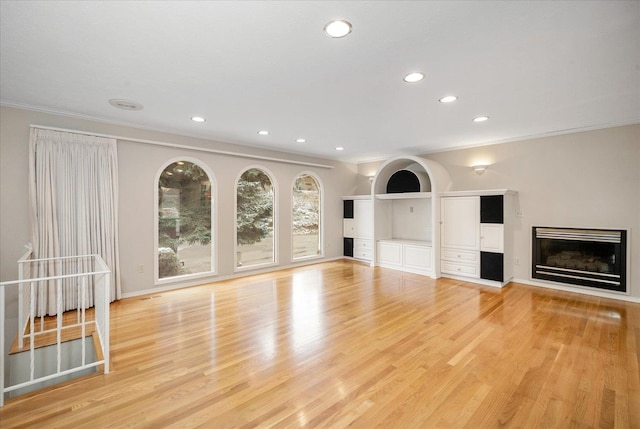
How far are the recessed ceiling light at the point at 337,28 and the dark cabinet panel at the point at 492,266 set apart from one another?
4.66 m

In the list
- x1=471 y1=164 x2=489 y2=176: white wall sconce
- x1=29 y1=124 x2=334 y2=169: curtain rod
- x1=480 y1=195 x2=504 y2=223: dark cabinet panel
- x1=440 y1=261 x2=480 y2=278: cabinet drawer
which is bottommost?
x1=440 y1=261 x2=480 y2=278: cabinet drawer

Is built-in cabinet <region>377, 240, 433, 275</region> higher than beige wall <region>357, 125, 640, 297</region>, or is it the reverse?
beige wall <region>357, 125, 640, 297</region>

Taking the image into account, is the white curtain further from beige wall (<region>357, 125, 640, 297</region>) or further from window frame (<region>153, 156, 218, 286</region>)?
beige wall (<region>357, 125, 640, 297</region>)

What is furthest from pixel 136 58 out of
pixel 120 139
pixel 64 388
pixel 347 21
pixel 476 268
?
pixel 476 268

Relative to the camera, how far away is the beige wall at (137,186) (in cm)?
362

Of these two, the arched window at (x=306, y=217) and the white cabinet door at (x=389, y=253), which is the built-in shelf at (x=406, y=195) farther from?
the arched window at (x=306, y=217)

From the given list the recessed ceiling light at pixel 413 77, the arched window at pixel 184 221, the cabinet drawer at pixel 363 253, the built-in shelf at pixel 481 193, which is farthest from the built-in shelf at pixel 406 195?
the arched window at pixel 184 221

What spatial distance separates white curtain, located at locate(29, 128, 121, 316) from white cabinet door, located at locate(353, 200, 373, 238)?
5265mm

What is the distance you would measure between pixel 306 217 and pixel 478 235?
384 centimetres

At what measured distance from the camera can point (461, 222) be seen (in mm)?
5559

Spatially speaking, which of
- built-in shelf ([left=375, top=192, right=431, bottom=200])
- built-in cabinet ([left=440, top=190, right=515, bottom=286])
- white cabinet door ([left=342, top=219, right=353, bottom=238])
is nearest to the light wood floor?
built-in cabinet ([left=440, top=190, right=515, bottom=286])

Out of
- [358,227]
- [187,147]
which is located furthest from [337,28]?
[358,227]

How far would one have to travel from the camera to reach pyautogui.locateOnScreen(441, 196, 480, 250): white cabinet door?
5355 mm

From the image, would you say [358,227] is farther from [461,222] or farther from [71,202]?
[71,202]
